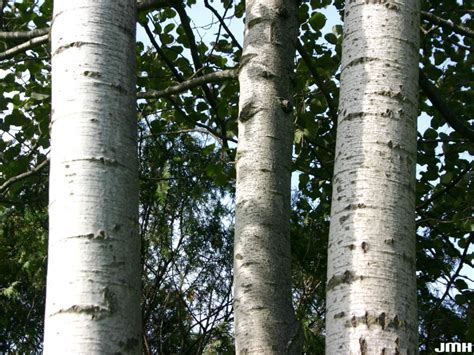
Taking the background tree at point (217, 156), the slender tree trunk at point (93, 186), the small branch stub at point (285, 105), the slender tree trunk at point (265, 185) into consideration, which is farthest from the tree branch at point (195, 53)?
the slender tree trunk at point (93, 186)

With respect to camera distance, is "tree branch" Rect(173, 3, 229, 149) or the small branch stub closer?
the small branch stub

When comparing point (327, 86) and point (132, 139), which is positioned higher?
point (327, 86)

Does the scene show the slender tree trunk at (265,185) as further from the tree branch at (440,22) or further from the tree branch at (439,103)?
the tree branch at (440,22)

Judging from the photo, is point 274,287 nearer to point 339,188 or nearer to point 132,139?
point 339,188

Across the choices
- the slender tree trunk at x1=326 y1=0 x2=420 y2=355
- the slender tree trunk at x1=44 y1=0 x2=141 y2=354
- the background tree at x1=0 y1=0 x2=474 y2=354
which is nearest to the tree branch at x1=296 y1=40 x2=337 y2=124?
the background tree at x1=0 y1=0 x2=474 y2=354

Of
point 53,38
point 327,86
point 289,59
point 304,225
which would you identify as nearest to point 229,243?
point 304,225

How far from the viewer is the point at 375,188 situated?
209 cm

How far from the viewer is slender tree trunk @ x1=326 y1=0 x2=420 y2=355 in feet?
6.48

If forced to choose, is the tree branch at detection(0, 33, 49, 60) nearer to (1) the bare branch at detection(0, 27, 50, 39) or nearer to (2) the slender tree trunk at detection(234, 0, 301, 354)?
(1) the bare branch at detection(0, 27, 50, 39)

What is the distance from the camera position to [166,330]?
8.69 meters

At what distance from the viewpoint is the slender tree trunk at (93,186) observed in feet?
6.47

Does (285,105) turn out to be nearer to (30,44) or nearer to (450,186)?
(30,44)

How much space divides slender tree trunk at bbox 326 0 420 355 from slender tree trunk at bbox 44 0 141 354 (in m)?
0.55

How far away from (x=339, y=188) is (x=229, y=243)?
6.72m
